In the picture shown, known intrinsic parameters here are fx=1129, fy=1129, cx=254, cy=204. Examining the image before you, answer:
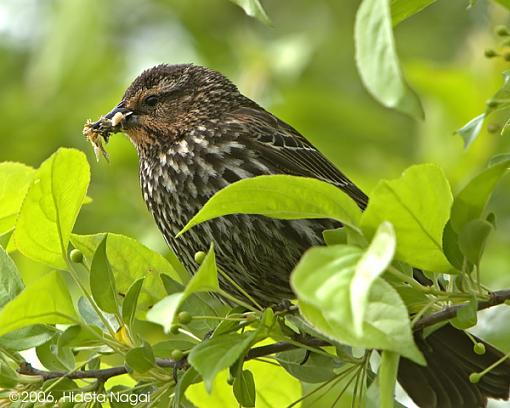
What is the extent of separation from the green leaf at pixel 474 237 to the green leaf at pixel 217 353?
0.44m

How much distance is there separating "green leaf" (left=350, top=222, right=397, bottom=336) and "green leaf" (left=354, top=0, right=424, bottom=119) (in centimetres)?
20

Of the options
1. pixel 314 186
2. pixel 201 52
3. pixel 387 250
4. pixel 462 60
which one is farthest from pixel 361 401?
pixel 201 52

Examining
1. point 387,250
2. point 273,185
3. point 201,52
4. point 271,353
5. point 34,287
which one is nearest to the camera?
point 387,250

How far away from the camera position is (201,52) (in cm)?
603

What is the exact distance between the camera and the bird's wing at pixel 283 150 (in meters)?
3.58

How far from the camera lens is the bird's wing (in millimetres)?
3584

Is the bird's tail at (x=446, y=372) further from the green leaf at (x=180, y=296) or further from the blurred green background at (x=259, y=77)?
the green leaf at (x=180, y=296)

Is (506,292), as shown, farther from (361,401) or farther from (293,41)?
(293,41)

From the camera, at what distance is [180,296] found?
1.78 m

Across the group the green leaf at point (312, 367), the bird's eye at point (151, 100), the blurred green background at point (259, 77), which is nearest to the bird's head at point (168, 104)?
the bird's eye at point (151, 100)

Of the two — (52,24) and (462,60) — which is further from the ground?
(52,24)

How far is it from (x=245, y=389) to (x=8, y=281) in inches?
22.0

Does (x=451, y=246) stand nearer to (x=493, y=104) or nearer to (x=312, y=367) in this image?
(x=493, y=104)

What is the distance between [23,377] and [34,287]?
1.20 ft
